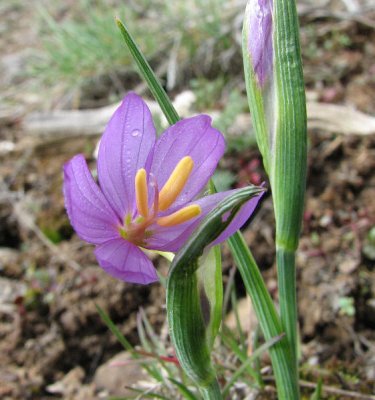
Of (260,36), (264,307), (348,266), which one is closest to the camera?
(260,36)

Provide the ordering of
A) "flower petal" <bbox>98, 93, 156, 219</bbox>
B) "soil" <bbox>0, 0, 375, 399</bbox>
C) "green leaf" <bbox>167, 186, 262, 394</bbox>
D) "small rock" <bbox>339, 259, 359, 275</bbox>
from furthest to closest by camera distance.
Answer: "small rock" <bbox>339, 259, 359, 275</bbox> → "soil" <bbox>0, 0, 375, 399</bbox> → "flower petal" <bbox>98, 93, 156, 219</bbox> → "green leaf" <bbox>167, 186, 262, 394</bbox>

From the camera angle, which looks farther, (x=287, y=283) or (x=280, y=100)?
(x=287, y=283)

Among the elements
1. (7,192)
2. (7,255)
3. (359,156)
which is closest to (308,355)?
(359,156)

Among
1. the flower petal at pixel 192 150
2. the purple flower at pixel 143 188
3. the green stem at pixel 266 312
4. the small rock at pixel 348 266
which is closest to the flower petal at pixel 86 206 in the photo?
the purple flower at pixel 143 188

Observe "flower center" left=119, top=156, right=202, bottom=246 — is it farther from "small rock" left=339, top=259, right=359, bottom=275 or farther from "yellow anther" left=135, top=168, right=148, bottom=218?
"small rock" left=339, top=259, right=359, bottom=275

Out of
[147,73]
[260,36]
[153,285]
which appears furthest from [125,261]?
[153,285]

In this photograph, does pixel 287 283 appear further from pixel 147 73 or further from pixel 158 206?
pixel 147 73

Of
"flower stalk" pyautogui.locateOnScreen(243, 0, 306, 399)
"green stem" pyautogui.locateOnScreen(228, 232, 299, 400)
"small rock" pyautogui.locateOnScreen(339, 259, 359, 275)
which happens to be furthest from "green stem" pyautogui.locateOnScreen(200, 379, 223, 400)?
"small rock" pyautogui.locateOnScreen(339, 259, 359, 275)
